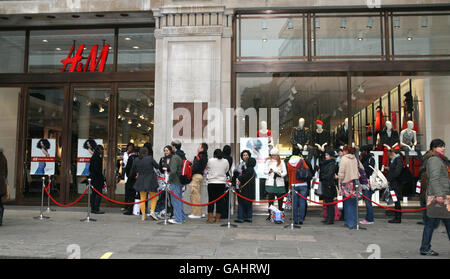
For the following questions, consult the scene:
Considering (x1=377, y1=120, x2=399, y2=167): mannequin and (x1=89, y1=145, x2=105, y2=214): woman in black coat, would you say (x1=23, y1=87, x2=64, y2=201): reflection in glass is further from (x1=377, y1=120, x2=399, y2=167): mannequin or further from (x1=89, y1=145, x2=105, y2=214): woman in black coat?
(x1=377, y1=120, x2=399, y2=167): mannequin

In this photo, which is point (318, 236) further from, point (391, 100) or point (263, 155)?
point (391, 100)

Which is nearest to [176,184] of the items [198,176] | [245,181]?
[198,176]

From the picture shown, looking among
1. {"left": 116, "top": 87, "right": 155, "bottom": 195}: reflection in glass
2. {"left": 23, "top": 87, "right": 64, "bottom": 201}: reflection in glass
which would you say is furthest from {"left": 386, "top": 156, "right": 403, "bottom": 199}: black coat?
{"left": 23, "top": 87, "right": 64, "bottom": 201}: reflection in glass

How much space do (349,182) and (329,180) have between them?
632 millimetres

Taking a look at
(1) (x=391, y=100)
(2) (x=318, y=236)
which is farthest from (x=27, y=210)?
(1) (x=391, y=100)

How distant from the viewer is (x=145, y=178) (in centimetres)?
1016

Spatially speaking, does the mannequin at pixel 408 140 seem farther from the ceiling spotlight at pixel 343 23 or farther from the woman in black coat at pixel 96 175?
the woman in black coat at pixel 96 175

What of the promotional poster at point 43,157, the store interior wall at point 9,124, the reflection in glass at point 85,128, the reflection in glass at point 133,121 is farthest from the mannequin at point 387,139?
the store interior wall at point 9,124

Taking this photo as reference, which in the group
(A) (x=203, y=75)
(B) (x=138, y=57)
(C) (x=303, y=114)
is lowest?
(C) (x=303, y=114)

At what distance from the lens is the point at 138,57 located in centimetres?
1296

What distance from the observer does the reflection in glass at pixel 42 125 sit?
1293 cm

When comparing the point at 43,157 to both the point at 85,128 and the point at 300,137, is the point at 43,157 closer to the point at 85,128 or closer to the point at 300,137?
the point at 85,128

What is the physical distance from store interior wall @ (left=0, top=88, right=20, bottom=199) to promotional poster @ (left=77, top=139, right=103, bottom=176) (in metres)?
2.33

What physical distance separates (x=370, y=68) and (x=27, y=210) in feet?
36.9
